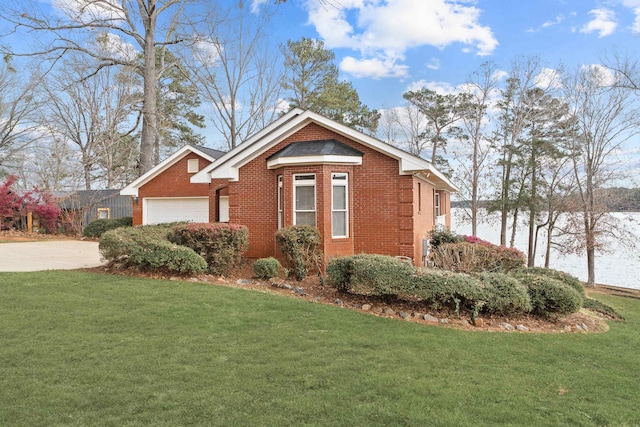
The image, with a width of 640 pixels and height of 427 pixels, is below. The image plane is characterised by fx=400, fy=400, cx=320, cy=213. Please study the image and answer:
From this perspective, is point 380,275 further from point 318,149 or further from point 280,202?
point 280,202

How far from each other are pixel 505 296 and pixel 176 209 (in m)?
16.9

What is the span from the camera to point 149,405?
3.44m

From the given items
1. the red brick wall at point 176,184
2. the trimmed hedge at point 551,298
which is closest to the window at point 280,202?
the trimmed hedge at point 551,298

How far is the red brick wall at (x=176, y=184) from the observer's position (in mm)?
19484

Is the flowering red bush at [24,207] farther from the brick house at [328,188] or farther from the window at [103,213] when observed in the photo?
the brick house at [328,188]

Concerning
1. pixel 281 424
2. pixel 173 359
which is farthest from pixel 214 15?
pixel 281 424

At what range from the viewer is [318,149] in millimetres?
11047

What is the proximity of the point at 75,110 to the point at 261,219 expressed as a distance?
25.0 meters

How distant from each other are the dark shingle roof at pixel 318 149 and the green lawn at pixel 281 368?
16.2 feet

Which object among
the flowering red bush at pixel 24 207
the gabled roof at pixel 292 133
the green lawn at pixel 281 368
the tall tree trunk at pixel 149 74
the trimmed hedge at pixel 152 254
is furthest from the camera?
the flowering red bush at pixel 24 207

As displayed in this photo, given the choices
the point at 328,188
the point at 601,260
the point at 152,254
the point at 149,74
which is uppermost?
the point at 149,74

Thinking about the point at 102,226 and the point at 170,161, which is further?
the point at 102,226

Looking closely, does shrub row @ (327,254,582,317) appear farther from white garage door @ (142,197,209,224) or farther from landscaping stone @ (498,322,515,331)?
white garage door @ (142,197,209,224)

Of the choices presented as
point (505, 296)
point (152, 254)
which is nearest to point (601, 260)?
point (505, 296)
